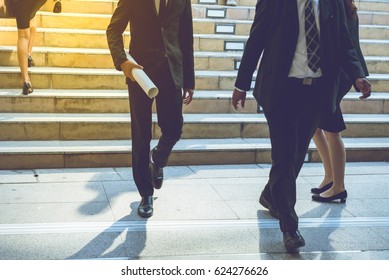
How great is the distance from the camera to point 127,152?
625 cm

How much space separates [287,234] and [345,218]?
0.96 m

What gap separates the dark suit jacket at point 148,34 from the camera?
4.49m

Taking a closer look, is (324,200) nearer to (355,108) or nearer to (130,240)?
(130,240)

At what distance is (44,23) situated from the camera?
8320mm

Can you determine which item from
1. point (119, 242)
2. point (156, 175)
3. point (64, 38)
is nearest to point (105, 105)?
point (64, 38)

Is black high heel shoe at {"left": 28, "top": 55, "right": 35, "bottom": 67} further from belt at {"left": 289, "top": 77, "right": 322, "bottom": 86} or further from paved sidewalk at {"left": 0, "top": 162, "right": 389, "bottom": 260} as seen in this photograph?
belt at {"left": 289, "top": 77, "right": 322, "bottom": 86}

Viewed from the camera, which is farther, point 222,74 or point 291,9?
point 222,74

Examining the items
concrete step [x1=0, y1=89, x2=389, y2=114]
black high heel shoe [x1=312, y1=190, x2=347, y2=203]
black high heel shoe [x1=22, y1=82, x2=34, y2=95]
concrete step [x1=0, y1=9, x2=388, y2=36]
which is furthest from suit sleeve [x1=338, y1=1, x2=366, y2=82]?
concrete step [x1=0, y1=9, x2=388, y2=36]

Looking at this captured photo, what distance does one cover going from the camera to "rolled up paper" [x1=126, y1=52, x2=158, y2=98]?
159 inches

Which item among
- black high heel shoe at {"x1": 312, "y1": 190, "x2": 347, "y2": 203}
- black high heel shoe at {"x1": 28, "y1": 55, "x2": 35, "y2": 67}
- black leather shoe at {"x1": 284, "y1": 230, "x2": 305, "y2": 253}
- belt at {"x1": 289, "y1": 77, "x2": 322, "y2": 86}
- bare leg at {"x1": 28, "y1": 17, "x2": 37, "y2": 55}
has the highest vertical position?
belt at {"x1": 289, "y1": 77, "x2": 322, "y2": 86}

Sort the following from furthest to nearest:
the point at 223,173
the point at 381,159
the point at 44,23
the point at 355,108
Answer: the point at 44,23
the point at 355,108
the point at 381,159
the point at 223,173

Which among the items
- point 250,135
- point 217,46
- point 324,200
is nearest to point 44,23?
point 217,46

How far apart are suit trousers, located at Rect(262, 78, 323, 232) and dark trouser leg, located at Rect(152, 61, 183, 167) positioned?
0.82m

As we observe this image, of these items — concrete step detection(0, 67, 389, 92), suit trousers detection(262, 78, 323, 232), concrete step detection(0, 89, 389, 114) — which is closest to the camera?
suit trousers detection(262, 78, 323, 232)
